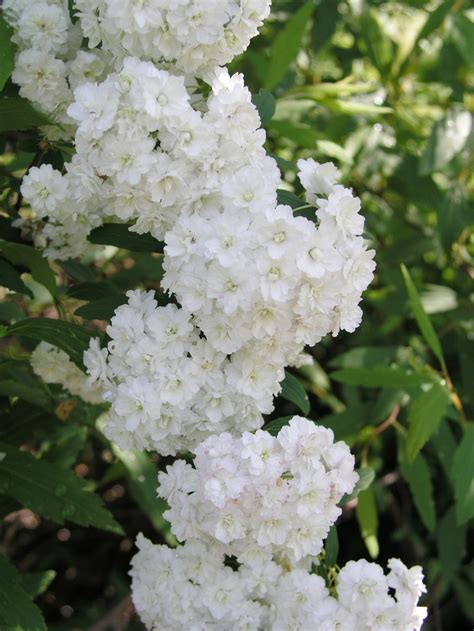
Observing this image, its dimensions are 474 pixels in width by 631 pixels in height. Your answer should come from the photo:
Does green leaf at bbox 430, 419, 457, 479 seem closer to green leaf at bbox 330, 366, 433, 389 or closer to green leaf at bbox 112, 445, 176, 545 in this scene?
green leaf at bbox 330, 366, 433, 389

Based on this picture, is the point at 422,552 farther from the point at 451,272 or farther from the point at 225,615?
the point at 225,615

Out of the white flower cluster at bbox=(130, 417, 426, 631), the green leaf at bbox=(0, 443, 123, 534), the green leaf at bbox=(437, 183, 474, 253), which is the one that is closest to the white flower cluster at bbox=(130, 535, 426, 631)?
the white flower cluster at bbox=(130, 417, 426, 631)

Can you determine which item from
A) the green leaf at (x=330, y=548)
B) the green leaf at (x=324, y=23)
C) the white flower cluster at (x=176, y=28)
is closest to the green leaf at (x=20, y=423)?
the green leaf at (x=330, y=548)

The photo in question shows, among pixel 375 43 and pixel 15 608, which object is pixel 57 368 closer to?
pixel 15 608

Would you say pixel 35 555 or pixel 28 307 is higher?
pixel 28 307

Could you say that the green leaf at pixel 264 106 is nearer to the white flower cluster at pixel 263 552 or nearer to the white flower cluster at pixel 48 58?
the white flower cluster at pixel 48 58

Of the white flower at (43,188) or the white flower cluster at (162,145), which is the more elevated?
the white flower cluster at (162,145)

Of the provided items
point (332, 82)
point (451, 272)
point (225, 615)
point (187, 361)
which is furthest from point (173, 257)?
point (451, 272)
